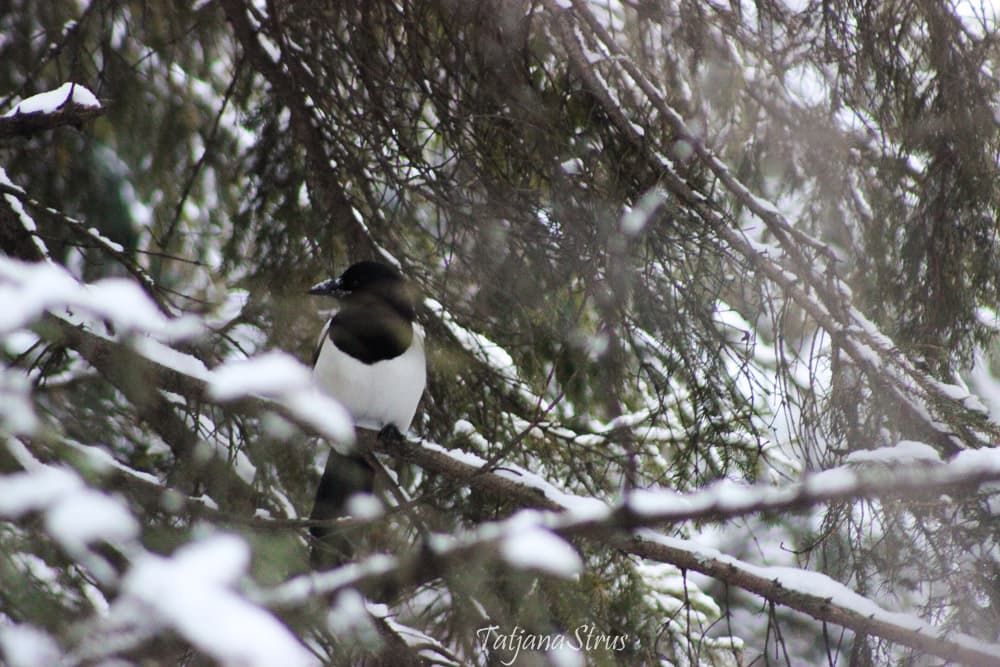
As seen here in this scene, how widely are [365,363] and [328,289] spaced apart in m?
0.31

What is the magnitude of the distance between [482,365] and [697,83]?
1.12m

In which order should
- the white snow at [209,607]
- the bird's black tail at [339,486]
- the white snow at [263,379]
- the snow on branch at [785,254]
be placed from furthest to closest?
1. the bird's black tail at [339,486]
2. the snow on branch at [785,254]
3. the white snow at [263,379]
4. the white snow at [209,607]

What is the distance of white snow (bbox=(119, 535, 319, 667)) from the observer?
3.35 ft

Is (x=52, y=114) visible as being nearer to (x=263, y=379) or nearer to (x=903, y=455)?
(x=263, y=379)

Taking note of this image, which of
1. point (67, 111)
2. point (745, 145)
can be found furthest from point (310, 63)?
point (745, 145)

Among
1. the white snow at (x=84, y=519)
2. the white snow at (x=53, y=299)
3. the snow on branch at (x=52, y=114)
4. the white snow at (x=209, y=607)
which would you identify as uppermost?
the snow on branch at (x=52, y=114)

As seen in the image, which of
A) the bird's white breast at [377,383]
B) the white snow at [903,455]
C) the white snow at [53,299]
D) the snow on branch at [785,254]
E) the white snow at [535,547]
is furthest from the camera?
the bird's white breast at [377,383]

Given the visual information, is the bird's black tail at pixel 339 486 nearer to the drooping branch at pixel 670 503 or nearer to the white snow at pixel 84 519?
the drooping branch at pixel 670 503

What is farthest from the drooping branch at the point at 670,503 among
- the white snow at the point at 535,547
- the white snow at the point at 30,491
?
the white snow at the point at 30,491

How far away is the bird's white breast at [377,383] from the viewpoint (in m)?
3.24

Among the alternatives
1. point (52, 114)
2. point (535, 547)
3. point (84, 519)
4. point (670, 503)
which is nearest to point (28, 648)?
point (84, 519)

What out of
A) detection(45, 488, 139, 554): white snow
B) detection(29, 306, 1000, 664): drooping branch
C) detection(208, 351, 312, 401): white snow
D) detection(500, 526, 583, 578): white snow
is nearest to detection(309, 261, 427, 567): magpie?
detection(29, 306, 1000, 664): drooping branch

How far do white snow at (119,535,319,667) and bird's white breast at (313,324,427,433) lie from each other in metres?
1.91

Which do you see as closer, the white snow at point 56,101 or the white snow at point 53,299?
the white snow at point 53,299
